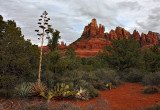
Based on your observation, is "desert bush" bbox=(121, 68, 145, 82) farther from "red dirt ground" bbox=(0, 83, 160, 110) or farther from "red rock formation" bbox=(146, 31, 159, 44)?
"red rock formation" bbox=(146, 31, 159, 44)

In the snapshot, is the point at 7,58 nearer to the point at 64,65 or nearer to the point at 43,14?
the point at 43,14

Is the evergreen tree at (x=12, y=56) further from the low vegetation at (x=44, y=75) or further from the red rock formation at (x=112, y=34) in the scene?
the red rock formation at (x=112, y=34)

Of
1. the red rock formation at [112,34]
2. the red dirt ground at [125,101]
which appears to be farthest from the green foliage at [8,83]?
the red rock formation at [112,34]

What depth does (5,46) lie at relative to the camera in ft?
23.5

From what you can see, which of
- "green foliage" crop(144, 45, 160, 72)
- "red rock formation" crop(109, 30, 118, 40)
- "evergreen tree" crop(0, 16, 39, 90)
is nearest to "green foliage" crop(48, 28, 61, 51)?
"evergreen tree" crop(0, 16, 39, 90)

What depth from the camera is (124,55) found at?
16.2m

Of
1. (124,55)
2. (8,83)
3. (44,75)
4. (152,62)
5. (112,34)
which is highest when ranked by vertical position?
(112,34)

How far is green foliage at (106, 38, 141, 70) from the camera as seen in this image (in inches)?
618

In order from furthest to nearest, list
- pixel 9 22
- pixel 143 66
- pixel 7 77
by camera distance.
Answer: pixel 143 66 < pixel 9 22 < pixel 7 77

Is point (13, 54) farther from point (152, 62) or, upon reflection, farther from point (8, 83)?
point (152, 62)

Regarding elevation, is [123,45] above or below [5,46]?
above

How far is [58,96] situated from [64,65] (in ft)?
11.6

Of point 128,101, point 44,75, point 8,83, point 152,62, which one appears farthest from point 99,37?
point 8,83

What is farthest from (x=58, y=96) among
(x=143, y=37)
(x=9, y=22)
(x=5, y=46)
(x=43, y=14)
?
(x=143, y=37)
